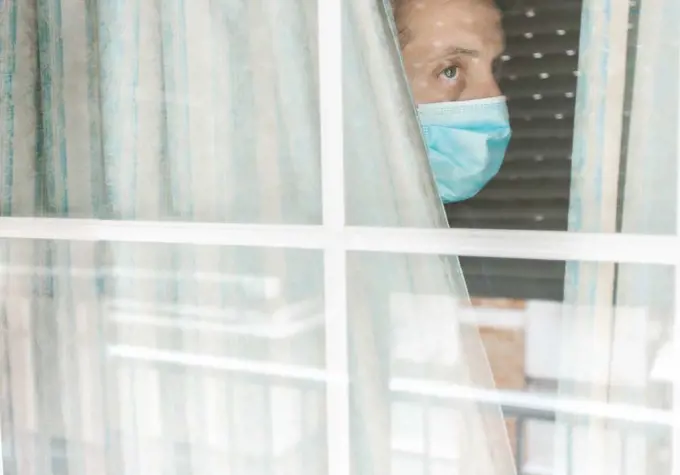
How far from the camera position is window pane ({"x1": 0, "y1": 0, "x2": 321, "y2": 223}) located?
1271mm

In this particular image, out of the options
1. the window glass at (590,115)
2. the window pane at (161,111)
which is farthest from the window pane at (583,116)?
the window pane at (161,111)

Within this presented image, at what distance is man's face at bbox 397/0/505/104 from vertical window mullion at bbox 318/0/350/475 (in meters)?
0.11

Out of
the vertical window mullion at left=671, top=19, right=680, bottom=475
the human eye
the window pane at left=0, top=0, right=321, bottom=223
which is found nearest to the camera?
the vertical window mullion at left=671, top=19, right=680, bottom=475

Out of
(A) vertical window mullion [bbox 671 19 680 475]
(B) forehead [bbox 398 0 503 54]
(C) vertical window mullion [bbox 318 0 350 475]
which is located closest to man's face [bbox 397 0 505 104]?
(B) forehead [bbox 398 0 503 54]

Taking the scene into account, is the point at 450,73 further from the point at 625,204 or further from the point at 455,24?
the point at 625,204

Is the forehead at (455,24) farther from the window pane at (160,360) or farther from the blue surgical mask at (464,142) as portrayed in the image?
the window pane at (160,360)

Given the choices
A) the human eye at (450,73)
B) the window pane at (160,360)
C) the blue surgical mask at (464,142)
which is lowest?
the window pane at (160,360)

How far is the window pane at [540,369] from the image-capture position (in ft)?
3.48

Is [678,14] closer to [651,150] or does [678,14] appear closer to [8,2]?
[651,150]

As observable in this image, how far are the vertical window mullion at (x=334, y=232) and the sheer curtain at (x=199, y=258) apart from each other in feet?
0.05

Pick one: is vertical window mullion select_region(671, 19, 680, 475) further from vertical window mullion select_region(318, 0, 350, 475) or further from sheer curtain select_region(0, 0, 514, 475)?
vertical window mullion select_region(318, 0, 350, 475)

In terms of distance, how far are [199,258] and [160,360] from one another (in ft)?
0.65

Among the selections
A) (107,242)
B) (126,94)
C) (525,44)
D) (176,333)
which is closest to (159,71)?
(126,94)

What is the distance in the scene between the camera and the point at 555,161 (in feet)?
3.56
